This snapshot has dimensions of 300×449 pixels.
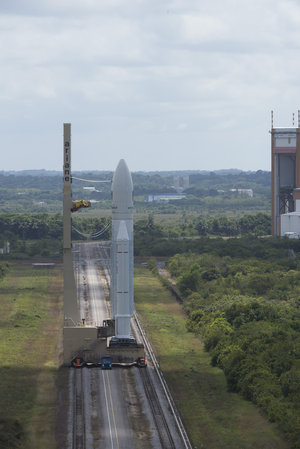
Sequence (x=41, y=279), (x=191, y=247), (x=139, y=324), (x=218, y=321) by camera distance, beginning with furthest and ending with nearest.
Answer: (x=191, y=247) → (x=41, y=279) → (x=139, y=324) → (x=218, y=321)

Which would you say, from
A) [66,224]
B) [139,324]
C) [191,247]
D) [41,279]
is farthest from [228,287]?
[191,247]

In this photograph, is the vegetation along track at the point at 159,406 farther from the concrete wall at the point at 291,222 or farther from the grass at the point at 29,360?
the concrete wall at the point at 291,222

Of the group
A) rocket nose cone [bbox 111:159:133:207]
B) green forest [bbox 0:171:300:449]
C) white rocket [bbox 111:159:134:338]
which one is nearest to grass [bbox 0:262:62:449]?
white rocket [bbox 111:159:134:338]

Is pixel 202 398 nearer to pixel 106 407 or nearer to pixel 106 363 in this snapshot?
pixel 106 407

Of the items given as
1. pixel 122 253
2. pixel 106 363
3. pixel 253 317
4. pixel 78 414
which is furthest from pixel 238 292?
pixel 78 414

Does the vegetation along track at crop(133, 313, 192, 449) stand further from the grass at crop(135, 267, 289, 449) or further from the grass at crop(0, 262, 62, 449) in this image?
the grass at crop(0, 262, 62, 449)

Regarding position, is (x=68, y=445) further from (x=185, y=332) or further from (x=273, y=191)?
(x=273, y=191)
